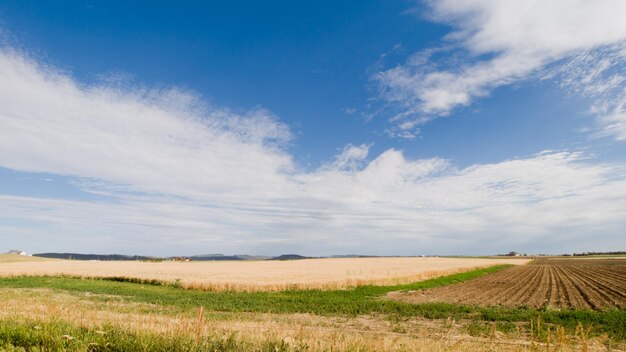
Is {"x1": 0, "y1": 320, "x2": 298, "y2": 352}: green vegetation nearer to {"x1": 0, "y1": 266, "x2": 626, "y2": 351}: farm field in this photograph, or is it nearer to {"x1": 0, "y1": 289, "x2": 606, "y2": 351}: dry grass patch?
{"x1": 0, "y1": 266, "x2": 626, "y2": 351}: farm field

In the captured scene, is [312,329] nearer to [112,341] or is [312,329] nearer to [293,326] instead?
[293,326]

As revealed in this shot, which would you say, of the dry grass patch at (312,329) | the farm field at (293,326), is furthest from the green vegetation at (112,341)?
the dry grass patch at (312,329)

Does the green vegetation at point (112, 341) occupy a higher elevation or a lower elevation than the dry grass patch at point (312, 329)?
higher

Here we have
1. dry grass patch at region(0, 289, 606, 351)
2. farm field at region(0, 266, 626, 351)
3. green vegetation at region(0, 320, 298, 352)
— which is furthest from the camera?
dry grass patch at region(0, 289, 606, 351)

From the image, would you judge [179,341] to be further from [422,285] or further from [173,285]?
[422,285]

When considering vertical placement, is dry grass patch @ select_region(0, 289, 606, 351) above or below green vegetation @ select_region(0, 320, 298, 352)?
below

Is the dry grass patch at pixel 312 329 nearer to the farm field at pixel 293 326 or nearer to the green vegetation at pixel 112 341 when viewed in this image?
the farm field at pixel 293 326

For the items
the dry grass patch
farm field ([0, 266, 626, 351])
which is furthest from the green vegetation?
the dry grass patch

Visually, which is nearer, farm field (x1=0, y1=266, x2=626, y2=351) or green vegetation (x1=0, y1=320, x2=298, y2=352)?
green vegetation (x1=0, y1=320, x2=298, y2=352)

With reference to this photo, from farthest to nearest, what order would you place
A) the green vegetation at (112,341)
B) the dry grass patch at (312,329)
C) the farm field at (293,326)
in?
the dry grass patch at (312,329) → the farm field at (293,326) → the green vegetation at (112,341)

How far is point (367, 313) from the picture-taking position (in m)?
23.6

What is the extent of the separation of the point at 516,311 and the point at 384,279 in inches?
911

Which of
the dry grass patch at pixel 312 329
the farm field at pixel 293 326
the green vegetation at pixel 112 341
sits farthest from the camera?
the dry grass patch at pixel 312 329

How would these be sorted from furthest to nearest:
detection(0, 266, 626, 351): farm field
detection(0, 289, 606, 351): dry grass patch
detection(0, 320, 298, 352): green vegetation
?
detection(0, 289, 606, 351): dry grass patch < detection(0, 266, 626, 351): farm field < detection(0, 320, 298, 352): green vegetation
